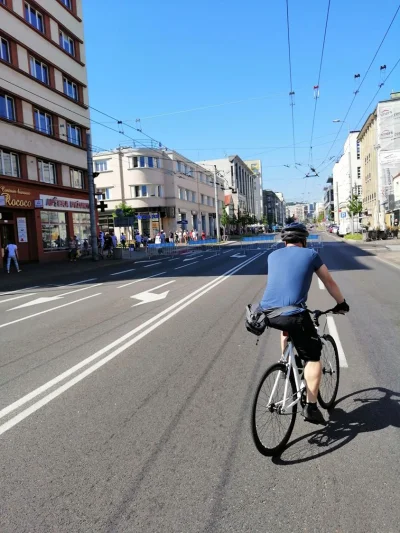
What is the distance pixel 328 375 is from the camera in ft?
13.4

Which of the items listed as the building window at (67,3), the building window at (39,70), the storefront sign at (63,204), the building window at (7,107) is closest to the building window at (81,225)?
the storefront sign at (63,204)

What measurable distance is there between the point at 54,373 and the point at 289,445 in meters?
3.22

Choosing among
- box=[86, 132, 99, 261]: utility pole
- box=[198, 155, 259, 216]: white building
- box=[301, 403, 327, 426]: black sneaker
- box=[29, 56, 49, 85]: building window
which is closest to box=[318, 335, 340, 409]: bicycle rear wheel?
box=[301, 403, 327, 426]: black sneaker

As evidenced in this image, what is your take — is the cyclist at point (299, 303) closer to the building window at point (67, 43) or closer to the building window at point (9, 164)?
the building window at point (9, 164)

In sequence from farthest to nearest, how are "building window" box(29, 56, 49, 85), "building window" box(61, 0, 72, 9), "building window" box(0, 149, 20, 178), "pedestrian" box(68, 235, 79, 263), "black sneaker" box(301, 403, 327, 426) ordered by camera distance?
1. "building window" box(61, 0, 72, 9)
2. "pedestrian" box(68, 235, 79, 263)
3. "building window" box(29, 56, 49, 85)
4. "building window" box(0, 149, 20, 178)
5. "black sneaker" box(301, 403, 327, 426)

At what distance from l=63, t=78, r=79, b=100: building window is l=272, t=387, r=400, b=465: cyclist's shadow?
32.5 meters

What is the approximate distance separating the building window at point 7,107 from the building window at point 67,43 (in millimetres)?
7855

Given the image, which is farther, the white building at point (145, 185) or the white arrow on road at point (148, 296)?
the white building at point (145, 185)

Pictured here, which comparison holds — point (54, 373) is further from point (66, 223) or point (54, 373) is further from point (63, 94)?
point (63, 94)

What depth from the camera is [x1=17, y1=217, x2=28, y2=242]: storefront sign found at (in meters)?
26.7

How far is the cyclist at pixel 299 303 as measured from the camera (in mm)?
3361

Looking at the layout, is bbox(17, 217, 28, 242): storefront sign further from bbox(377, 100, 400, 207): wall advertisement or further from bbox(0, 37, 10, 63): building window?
bbox(377, 100, 400, 207): wall advertisement

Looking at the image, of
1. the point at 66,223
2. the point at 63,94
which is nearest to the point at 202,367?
the point at 66,223

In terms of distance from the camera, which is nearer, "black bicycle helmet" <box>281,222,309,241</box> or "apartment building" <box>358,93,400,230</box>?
"black bicycle helmet" <box>281,222,309,241</box>
